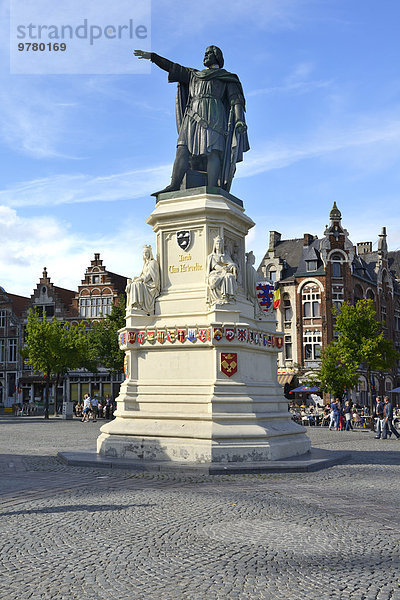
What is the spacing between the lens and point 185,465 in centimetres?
1198

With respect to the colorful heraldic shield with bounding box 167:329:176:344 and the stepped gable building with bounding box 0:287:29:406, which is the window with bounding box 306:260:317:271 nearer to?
the stepped gable building with bounding box 0:287:29:406

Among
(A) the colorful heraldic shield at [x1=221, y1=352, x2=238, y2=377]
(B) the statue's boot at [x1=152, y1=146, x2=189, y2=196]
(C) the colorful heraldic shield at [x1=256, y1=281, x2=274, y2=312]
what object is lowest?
(A) the colorful heraldic shield at [x1=221, y1=352, x2=238, y2=377]

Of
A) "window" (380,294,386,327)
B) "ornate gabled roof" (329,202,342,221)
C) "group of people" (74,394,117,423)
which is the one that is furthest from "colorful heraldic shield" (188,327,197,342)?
"window" (380,294,386,327)

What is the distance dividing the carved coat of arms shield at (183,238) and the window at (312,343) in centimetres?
4474

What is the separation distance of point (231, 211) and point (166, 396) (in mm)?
4404

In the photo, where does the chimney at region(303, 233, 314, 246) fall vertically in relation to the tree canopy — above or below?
above

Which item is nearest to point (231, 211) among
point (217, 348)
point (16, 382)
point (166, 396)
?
point (217, 348)

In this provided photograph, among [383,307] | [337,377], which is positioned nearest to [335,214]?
[383,307]

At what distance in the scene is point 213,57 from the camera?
52.5 ft

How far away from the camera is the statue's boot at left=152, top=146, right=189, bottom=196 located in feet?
50.6

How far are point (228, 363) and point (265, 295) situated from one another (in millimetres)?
2844

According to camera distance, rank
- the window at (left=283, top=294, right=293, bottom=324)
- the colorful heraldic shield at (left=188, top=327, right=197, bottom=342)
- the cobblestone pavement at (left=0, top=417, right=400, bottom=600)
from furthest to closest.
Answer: the window at (left=283, top=294, right=293, bottom=324), the colorful heraldic shield at (left=188, top=327, right=197, bottom=342), the cobblestone pavement at (left=0, top=417, right=400, bottom=600)

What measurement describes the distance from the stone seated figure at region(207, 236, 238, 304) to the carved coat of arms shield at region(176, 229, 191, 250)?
2.65ft

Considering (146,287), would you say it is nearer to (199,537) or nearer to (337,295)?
(199,537)
